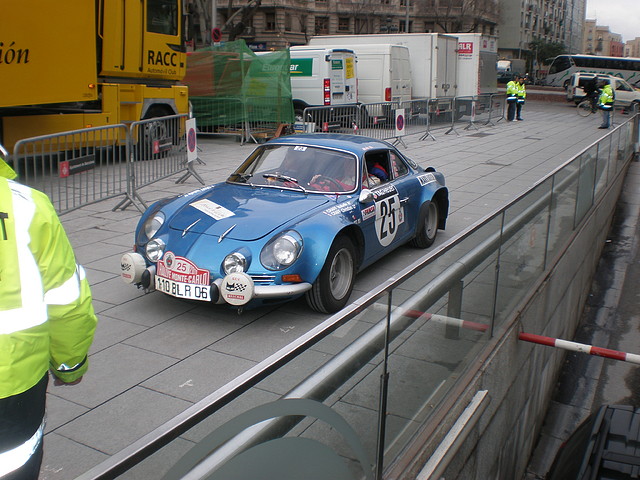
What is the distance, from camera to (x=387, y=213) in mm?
6875

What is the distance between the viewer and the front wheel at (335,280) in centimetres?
568

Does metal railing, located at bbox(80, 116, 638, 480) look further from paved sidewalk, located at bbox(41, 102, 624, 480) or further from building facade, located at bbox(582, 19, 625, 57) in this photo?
building facade, located at bbox(582, 19, 625, 57)

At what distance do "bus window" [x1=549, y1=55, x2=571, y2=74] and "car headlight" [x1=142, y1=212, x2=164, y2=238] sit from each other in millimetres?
54623

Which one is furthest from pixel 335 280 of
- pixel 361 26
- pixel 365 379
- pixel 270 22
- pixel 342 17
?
pixel 361 26

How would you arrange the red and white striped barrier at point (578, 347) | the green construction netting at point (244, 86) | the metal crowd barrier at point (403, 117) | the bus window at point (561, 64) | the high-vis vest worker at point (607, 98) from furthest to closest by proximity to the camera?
1. the bus window at point (561, 64)
2. the high-vis vest worker at point (607, 98)
3. the green construction netting at point (244, 86)
4. the metal crowd barrier at point (403, 117)
5. the red and white striped barrier at point (578, 347)

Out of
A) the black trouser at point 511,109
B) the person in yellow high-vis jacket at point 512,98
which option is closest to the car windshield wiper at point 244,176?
the person in yellow high-vis jacket at point 512,98

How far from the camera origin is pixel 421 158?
1602cm

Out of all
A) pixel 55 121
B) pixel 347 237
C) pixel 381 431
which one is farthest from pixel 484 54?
pixel 381 431

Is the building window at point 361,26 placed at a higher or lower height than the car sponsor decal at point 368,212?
higher

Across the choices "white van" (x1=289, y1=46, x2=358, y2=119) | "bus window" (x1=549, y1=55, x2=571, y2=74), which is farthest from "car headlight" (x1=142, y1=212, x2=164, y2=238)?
"bus window" (x1=549, y1=55, x2=571, y2=74)

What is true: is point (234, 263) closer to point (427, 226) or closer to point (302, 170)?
point (302, 170)

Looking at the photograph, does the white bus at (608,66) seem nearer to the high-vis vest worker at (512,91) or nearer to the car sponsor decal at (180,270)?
the high-vis vest worker at (512,91)

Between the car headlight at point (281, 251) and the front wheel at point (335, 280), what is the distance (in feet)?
1.18

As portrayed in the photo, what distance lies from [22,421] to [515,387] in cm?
466
